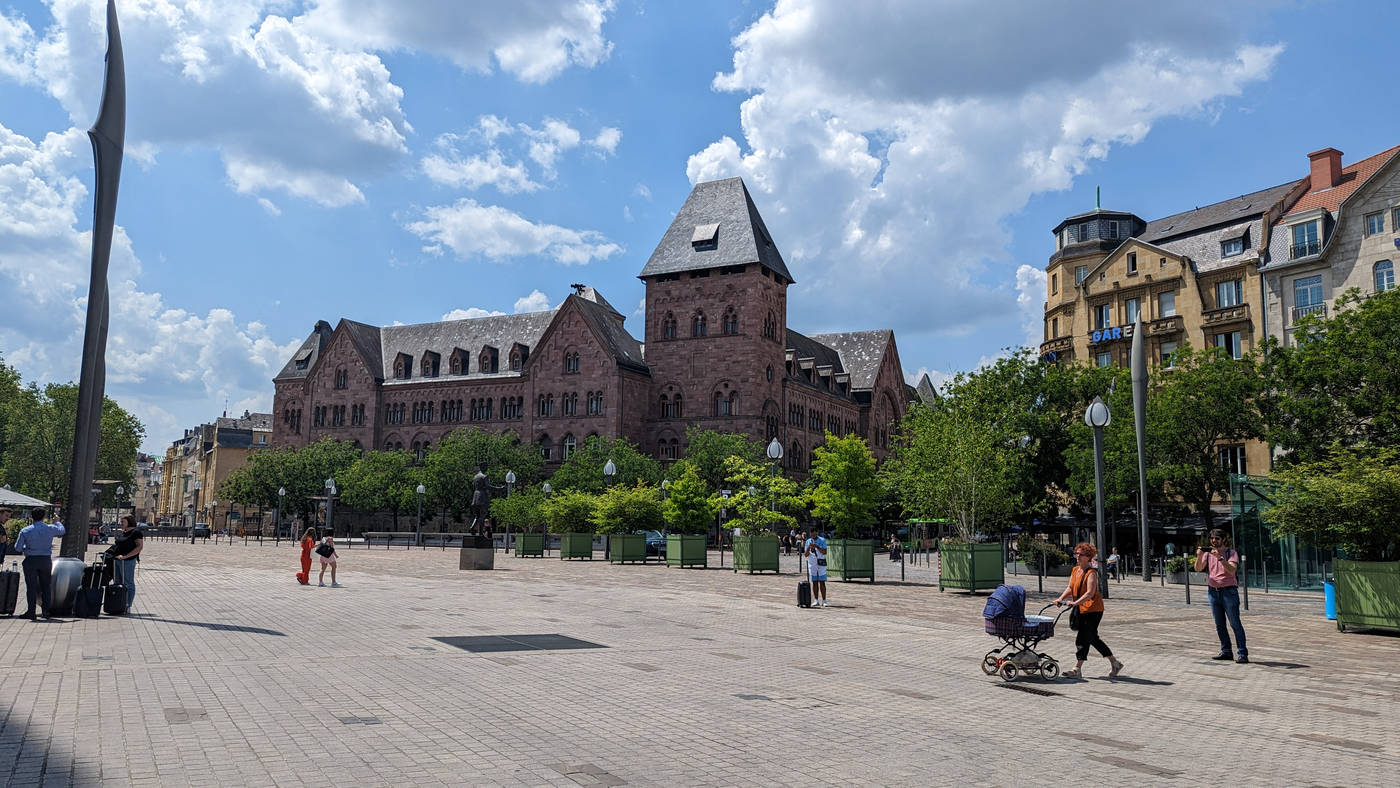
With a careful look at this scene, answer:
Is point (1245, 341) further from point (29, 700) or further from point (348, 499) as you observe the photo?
point (348, 499)

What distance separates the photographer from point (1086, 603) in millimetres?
11836

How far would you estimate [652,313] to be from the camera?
8312 centimetres

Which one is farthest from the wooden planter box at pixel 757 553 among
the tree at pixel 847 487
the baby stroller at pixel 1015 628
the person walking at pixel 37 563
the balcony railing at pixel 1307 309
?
the balcony railing at pixel 1307 309

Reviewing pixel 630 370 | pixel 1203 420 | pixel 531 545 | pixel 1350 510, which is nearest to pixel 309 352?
pixel 630 370

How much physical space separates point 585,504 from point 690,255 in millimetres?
38356

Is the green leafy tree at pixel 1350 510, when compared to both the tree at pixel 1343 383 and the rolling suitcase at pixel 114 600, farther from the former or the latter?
the rolling suitcase at pixel 114 600

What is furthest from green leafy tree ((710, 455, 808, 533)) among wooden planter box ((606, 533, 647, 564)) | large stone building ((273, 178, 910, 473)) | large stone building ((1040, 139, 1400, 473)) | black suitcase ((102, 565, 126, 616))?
large stone building ((273, 178, 910, 473))

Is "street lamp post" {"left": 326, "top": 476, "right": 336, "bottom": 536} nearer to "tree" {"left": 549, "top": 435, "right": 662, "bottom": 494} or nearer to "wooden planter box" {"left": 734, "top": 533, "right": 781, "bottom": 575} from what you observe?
"tree" {"left": 549, "top": 435, "right": 662, "bottom": 494}

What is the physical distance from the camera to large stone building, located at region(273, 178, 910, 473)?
3140 inches

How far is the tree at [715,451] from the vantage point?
2793 inches

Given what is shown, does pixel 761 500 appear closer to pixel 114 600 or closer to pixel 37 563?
pixel 114 600

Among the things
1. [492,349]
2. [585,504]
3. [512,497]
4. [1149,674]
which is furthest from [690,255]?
[1149,674]

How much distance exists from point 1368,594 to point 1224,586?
20.5 ft

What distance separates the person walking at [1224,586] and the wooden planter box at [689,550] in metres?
27.9
